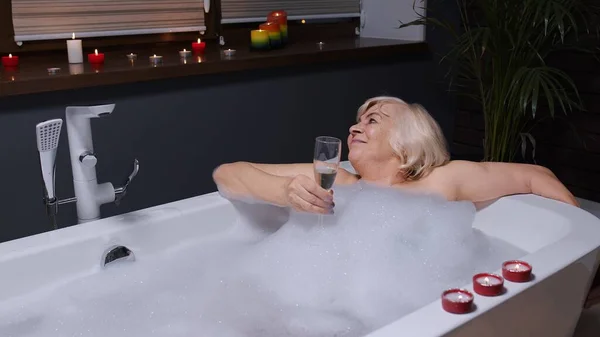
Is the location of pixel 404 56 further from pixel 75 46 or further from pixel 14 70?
pixel 14 70

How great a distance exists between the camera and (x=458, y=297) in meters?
1.27

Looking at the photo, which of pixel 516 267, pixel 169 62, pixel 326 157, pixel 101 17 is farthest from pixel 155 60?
pixel 516 267

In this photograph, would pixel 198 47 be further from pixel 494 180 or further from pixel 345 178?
pixel 494 180

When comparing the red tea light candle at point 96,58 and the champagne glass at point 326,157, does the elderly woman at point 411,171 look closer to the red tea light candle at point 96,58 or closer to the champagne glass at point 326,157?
the champagne glass at point 326,157

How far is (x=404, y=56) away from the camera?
125 inches

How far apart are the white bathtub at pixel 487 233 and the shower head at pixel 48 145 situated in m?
0.15

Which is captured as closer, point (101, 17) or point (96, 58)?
point (96, 58)

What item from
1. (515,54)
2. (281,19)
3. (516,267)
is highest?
(281,19)

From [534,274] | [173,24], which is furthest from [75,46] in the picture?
[534,274]

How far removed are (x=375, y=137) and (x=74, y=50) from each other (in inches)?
44.3

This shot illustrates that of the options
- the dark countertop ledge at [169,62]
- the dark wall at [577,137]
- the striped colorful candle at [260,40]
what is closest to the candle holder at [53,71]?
the dark countertop ledge at [169,62]

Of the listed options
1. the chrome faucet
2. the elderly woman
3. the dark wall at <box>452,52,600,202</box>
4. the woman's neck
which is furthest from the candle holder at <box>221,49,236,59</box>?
the dark wall at <box>452,52,600,202</box>

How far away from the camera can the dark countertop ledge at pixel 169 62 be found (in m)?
2.07

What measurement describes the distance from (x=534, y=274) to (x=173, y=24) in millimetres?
1821
